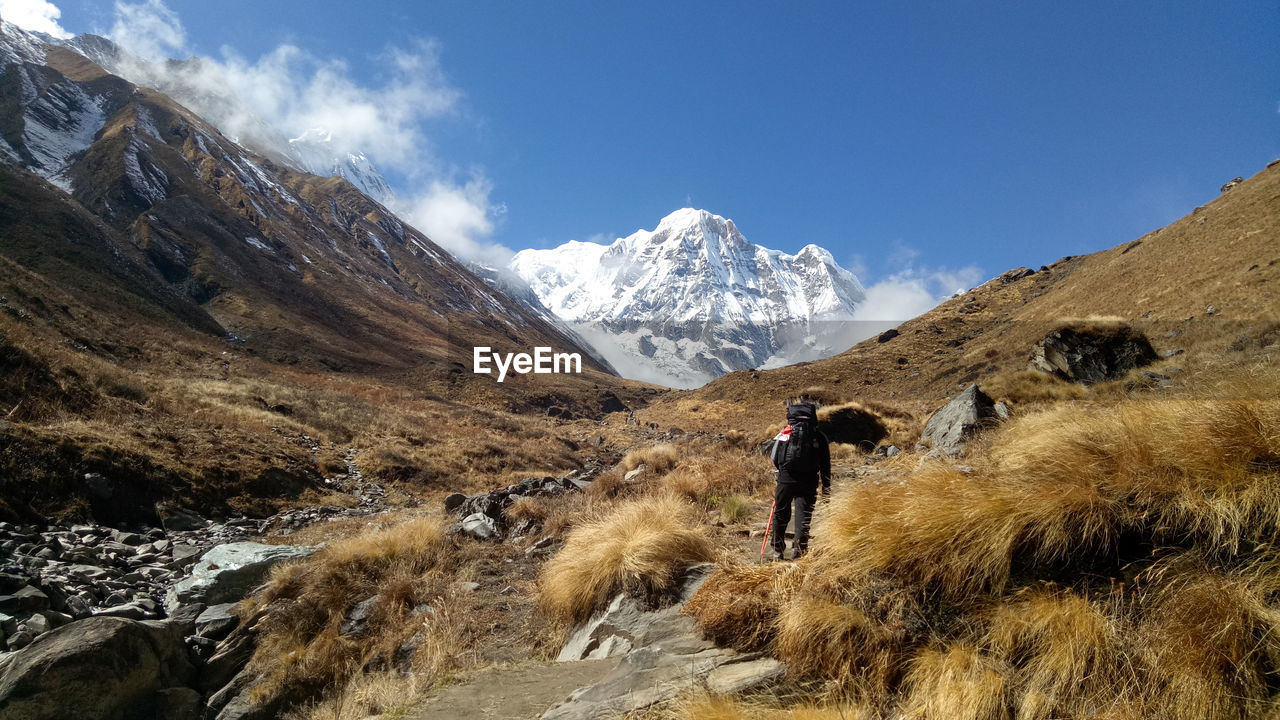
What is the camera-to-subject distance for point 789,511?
19.5ft

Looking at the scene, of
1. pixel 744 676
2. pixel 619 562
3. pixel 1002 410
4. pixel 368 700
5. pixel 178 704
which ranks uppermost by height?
pixel 1002 410

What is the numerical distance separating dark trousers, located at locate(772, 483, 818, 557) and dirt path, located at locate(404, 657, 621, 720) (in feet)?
7.36

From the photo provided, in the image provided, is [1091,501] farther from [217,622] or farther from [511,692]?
[217,622]

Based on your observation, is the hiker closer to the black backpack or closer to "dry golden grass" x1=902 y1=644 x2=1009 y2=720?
the black backpack

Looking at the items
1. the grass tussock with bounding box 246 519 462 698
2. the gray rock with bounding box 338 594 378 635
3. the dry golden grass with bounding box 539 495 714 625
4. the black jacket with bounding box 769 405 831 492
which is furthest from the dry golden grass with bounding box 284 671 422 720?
the black jacket with bounding box 769 405 831 492

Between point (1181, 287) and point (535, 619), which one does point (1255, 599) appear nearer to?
point (535, 619)

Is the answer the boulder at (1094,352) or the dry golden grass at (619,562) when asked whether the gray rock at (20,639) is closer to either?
the dry golden grass at (619,562)

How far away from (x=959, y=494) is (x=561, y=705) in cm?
342

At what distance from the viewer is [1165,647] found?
263 centimetres

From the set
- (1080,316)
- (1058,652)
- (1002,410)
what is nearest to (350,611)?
(1058,652)

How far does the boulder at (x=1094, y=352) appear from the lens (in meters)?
15.9

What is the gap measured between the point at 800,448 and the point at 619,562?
248 centimetres

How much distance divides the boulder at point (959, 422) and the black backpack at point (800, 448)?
4.07 meters

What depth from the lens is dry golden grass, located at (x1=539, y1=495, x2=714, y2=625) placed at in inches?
213
